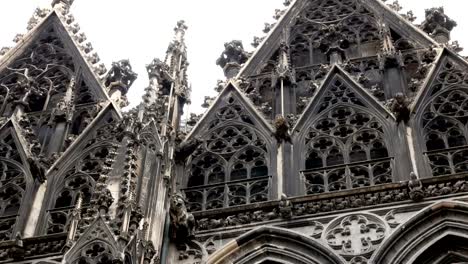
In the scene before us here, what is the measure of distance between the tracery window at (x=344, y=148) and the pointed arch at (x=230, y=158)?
72 cm

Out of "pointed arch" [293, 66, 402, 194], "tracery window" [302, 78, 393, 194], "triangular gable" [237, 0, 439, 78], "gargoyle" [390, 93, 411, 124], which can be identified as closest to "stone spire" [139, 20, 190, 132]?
"triangular gable" [237, 0, 439, 78]

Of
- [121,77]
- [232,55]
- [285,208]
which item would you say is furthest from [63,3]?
[285,208]

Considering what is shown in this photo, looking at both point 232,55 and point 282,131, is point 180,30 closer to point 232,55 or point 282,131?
point 232,55

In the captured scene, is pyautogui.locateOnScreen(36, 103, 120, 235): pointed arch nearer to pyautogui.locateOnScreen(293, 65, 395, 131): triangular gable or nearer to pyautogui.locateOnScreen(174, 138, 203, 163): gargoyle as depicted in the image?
pyautogui.locateOnScreen(174, 138, 203, 163): gargoyle

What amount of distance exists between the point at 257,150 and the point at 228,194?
49.0 inches

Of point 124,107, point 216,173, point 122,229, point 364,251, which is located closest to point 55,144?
point 124,107

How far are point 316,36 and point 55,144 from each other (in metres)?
5.68

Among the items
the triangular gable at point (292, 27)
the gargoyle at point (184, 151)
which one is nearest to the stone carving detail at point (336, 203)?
the gargoyle at point (184, 151)

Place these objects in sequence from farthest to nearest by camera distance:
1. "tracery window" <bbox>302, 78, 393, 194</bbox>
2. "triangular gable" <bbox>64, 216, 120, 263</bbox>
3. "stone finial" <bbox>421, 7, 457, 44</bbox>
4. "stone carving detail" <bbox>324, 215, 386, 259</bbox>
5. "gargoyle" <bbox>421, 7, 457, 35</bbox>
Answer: "gargoyle" <bbox>421, 7, 457, 35</bbox> < "stone finial" <bbox>421, 7, 457, 44</bbox> < "tracery window" <bbox>302, 78, 393, 194</bbox> < "stone carving detail" <bbox>324, 215, 386, 259</bbox> < "triangular gable" <bbox>64, 216, 120, 263</bbox>

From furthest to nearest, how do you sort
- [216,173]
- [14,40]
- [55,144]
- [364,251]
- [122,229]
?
[14,40] < [55,144] < [216,173] < [364,251] < [122,229]

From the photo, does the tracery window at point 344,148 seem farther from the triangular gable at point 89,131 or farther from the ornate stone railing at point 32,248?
the ornate stone railing at point 32,248

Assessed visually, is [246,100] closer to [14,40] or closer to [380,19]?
[380,19]

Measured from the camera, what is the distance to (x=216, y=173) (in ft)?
57.1

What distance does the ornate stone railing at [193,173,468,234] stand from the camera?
15320 millimetres
